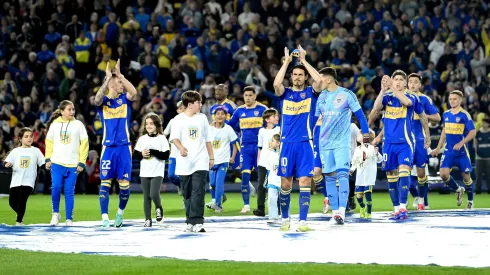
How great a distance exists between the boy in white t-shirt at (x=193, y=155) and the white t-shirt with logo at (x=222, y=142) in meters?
5.81

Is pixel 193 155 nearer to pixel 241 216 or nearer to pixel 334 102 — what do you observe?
pixel 334 102

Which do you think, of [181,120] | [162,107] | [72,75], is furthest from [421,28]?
[181,120]

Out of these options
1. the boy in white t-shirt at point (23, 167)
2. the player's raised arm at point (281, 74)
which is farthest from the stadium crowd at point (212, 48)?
the player's raised arm at point (281, 74)

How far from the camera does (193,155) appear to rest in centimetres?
1482

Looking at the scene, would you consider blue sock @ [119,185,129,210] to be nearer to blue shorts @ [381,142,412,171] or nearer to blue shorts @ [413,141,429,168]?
blue shorts @ [381,142,412,171]

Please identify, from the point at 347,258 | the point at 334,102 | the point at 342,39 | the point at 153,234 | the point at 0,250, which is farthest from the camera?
the point at 342,39

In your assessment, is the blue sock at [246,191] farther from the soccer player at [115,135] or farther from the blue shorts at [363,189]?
the soccer player at [115,135]

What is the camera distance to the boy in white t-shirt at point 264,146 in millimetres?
18562

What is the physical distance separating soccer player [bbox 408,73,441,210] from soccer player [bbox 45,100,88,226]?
6418 mm

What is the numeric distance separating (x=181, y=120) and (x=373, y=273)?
6.09 m

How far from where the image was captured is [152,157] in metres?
16.4

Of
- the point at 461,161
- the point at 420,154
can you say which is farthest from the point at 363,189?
the point at 461,161

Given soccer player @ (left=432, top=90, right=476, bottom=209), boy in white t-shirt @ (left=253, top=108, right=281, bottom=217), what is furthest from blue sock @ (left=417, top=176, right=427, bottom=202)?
boy in white t-shirt @ (left=253, top=108, right=281, bottom=217)

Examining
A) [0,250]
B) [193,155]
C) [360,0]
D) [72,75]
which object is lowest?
[0,250]
